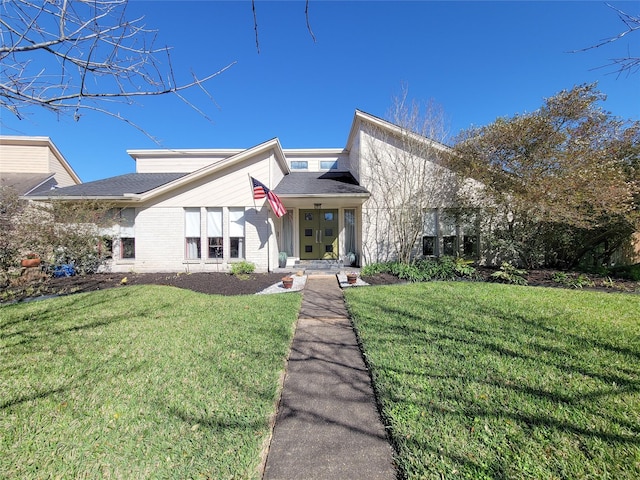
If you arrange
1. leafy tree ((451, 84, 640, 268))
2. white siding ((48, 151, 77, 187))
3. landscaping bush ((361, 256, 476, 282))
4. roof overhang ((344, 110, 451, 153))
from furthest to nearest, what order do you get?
white siding ((48, 151, 77, 187)) → roof overhang ((344, 110, 451, 153)) → landscaping bush ((361, 256, 476, 282)) → leafy tree ((451, 84, 640, 268))

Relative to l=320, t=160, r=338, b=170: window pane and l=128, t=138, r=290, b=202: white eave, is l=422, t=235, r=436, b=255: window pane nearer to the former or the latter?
l=320, t=160, r=338, b=170: window pane

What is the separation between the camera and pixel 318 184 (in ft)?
37.7

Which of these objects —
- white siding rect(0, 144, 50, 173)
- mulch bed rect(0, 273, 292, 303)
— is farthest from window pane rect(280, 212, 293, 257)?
white siding rect(0, 144, 50, 173)

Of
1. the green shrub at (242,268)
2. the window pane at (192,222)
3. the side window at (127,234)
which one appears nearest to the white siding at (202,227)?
the window pane at (192,222)

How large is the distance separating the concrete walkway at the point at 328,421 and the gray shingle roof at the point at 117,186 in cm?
1088

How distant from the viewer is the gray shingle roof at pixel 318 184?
10.3 meters

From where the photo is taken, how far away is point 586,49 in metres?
2.30

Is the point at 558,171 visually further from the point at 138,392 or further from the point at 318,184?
the point at 138,392

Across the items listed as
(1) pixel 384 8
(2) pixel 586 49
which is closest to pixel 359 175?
(1) pixel 384 8

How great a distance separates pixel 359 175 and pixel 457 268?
5.49 metres

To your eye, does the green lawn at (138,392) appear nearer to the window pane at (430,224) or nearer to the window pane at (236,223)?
the window pane at (236,223)

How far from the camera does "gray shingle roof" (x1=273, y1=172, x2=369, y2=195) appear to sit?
10346 mm

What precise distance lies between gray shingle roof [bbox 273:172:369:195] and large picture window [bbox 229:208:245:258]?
6.24 ft

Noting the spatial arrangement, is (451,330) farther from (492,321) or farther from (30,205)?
(30,205)
